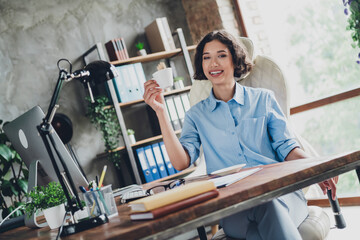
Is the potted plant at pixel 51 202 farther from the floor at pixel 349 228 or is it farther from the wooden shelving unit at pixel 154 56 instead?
the wooden shelving unit at pixel 154 56

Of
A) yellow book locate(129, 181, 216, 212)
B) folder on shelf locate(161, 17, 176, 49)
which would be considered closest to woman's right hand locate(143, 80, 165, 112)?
yellow book locate(129, 181, 216, 212)

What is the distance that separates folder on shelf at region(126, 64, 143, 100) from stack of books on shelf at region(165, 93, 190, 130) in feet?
0.89

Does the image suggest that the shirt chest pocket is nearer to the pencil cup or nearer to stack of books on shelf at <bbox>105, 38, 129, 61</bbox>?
the pencil cup

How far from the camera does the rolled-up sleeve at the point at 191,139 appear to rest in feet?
6.37

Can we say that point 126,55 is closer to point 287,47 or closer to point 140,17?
point 140,17

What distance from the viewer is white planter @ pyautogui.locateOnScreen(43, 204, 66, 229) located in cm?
134

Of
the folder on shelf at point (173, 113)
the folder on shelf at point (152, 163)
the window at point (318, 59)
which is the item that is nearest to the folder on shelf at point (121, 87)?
the folder on shelf at point (173, 113)

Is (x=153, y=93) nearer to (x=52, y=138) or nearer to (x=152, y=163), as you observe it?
(x=52, y=138)

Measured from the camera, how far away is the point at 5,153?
300 centimetres

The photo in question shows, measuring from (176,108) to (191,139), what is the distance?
1805 millimetres

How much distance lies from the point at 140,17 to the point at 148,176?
64.9 inches

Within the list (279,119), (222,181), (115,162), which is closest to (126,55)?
(115,162)

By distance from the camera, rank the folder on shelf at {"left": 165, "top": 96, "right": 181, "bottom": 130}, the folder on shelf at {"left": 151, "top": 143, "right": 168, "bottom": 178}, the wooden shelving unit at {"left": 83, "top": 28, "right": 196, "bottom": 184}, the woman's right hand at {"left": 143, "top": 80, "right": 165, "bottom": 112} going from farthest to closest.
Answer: the folder on shelf at {"left": 165, "top": 96, "right": 181, "bottom": 130} → the folder on shelf at {"left": 151, "top": 143, "right": 168, "bottom": 178} → the wooden shelving unit at {"left": 83, "top": 28, "right": 196, "bottom": 184} → the woman's right hand at {"left": 143, "top": 80, "right": 165, "bottom": 112}

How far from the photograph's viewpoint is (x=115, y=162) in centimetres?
363
